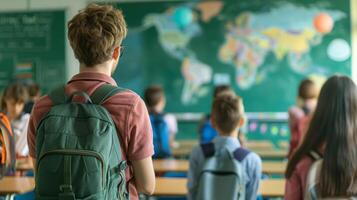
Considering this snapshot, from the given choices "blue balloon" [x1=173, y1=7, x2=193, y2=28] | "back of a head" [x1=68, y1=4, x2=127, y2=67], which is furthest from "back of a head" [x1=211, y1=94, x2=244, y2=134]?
"blue balloon" [x1=173, y1=7, x2=193, y2=28]

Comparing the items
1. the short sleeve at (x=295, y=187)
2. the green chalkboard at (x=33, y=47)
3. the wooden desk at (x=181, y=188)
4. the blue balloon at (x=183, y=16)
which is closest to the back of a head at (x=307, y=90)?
the wooden desk at (x=181, y=188)

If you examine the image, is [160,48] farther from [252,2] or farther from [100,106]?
[100,106]

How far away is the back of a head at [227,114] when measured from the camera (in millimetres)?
2857

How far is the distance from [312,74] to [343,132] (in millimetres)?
4386

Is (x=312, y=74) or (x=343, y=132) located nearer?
(x=343, y=132)

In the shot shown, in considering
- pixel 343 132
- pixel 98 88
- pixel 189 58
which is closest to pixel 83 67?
pixel 98 88

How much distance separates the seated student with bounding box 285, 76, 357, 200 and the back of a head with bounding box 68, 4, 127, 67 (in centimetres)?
88

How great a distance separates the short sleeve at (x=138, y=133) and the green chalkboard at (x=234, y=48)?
4.75 metres

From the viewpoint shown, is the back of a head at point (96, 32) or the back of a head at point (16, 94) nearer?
the back of a head at point (96, 32)

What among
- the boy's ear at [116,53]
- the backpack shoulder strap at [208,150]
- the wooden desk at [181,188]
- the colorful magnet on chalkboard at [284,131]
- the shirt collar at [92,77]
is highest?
the boy's ear at [116,53]

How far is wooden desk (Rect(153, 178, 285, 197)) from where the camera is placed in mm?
3039

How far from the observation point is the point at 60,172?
4.57 ft

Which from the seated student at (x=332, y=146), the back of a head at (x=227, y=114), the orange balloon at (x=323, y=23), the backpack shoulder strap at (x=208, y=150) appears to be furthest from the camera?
the orange balloon at (x=323, y=23)

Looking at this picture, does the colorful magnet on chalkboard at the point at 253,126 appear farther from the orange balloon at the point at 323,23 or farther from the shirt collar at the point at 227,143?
the shirt collar at the point at 227,143
